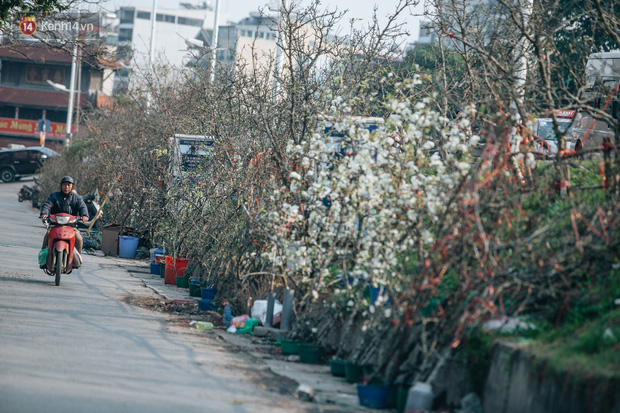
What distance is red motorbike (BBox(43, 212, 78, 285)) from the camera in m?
13.2

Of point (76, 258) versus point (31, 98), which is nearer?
point (76, 258)

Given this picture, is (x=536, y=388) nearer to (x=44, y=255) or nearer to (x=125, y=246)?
(x=44, y=255)

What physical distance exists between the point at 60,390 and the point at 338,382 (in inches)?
110

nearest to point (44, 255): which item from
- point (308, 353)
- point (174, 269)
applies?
point (174, 269)

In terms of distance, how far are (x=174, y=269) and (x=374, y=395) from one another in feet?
29.4

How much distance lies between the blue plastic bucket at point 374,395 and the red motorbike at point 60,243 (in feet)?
25.6

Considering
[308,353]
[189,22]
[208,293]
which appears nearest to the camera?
[308,353]

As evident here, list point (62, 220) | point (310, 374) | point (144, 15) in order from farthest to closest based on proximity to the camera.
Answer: point (144, 15)
point (62, 220)
point (310, 374)

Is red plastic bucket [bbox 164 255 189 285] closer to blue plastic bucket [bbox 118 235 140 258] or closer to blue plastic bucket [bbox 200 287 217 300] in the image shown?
blue plastic bucket [bbox 200 287 217 300]

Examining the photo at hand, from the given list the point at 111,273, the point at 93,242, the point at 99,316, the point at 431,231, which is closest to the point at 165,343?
the point at 99,316

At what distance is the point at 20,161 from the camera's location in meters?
50.3

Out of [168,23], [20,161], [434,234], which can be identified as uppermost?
[168,23]

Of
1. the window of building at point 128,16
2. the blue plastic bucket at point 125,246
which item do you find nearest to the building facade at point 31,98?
the blue plastic bucket at point 125,246

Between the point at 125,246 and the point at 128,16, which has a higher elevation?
the point at 128,16
